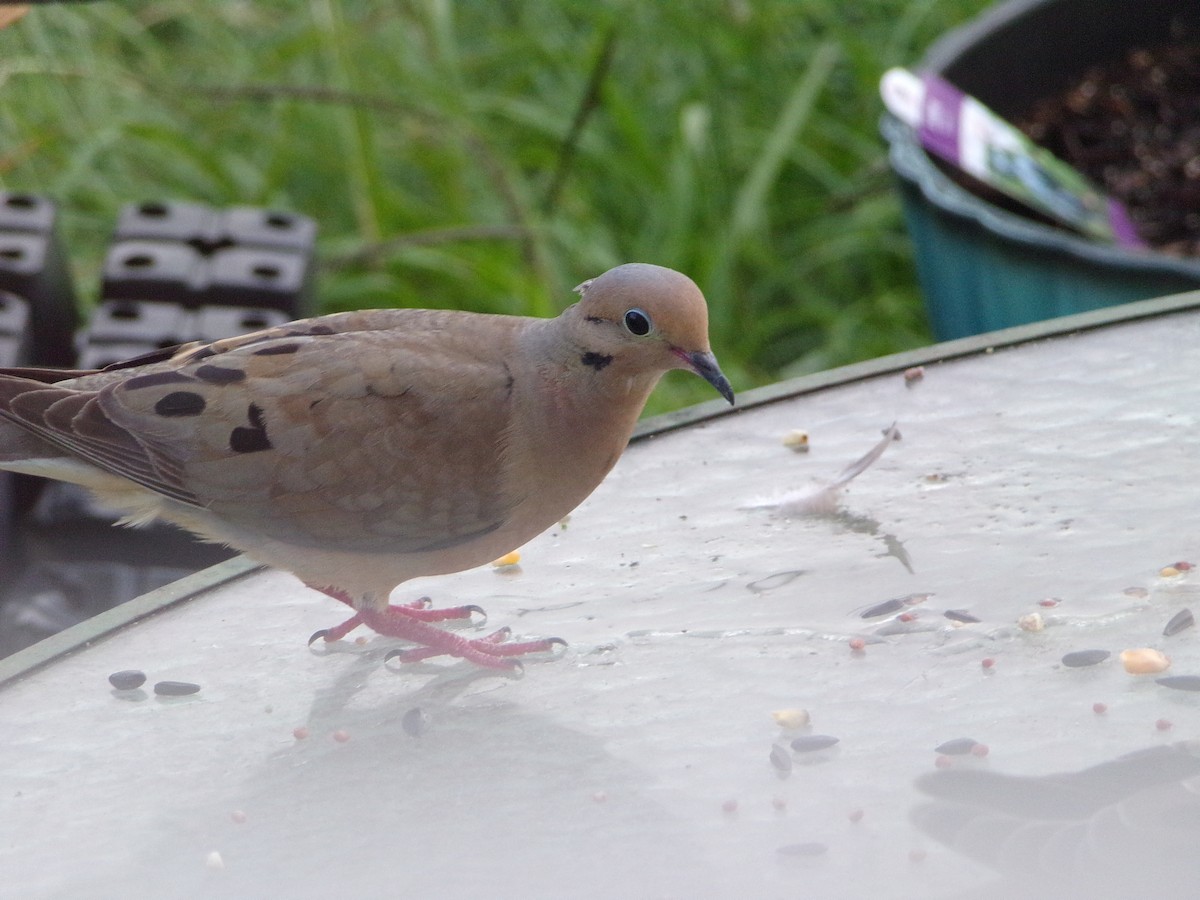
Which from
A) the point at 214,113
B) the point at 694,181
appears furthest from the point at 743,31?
the point at 214,113

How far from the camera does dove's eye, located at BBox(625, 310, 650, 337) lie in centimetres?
175

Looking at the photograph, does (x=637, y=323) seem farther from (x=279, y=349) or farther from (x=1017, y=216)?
(x=1017, y=216)

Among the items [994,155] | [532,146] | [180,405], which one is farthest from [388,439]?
[532,146]

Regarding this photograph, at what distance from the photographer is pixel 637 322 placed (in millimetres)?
1765

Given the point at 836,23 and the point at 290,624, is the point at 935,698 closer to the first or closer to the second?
the point at 290,624

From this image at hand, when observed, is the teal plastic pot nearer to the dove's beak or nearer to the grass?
the grass

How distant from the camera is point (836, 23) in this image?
204 inches

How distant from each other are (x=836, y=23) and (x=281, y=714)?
394cm

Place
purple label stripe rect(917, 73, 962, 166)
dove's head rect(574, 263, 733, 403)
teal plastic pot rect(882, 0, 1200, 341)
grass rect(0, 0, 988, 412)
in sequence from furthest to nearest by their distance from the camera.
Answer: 1. grass rect(0, 0, 988, 412)
2. purple label stripe rect(917, 73, 962, 166)
3. teal plastic pot rect(882, 0, 1200, 341)
4. dove's head rect(574, 263, 733, 403)

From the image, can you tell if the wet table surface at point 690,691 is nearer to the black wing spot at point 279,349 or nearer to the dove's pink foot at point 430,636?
the dove's pink foot at point 430,636

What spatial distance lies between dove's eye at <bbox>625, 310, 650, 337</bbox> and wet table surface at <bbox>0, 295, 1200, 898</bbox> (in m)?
0.36

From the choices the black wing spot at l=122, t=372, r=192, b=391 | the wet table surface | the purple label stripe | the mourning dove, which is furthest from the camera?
the purple label stripe

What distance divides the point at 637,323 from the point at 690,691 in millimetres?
412

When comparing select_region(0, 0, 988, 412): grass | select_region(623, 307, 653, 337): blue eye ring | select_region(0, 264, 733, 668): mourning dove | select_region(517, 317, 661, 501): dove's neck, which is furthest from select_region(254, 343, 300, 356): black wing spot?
select_region(0, 0, 988, 412): grass
